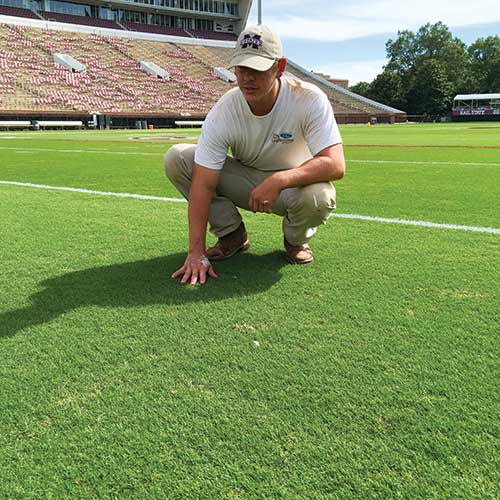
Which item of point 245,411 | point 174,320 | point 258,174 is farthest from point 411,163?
point 245,411

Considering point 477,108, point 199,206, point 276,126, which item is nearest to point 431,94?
point 477,108

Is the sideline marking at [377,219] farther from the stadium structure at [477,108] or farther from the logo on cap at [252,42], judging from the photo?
the stadium structure at [477,108]

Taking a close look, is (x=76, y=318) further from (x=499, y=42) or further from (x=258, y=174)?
(x=499, y=42)

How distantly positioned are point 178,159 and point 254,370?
177 centimetres

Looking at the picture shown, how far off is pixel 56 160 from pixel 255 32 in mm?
8495

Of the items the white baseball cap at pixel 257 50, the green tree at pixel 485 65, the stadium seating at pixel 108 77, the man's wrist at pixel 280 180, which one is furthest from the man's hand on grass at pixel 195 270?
the green tree at pixel 485 65

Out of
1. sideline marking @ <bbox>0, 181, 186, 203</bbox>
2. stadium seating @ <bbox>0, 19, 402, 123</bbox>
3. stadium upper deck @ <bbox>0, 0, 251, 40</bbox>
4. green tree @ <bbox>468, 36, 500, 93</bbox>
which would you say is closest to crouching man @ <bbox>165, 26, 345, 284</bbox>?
sideline marking @ <bbox>0, 181, 186, 203</bbox>

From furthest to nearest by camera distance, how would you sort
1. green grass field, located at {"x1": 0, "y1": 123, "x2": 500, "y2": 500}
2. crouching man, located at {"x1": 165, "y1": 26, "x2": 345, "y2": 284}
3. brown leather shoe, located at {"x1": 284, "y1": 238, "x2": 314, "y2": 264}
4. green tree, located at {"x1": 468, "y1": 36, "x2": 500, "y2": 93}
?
green tree, located at {"x1": 468, "y1": 36, "x2": 500, "y2": 93}
brown leather shoe, located at {"x1": 284, "y1": 238, "x2": 314, "y2": 264}
crouching man, located at {"x1": 165, "y1": 26, "x2": 345, "y2": 284}
green grass field, located at {"x1": 0, "y1": 123, "x2": 500, "y2": 500}

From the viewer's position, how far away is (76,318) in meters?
2.37

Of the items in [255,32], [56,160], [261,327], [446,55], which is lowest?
[56,160]

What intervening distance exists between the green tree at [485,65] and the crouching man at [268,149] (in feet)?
307

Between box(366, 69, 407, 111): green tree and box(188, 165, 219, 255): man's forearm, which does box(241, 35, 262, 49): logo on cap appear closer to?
box(188, 165, 219, 255): man's forearm

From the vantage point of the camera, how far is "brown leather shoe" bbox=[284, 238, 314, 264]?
316 cm

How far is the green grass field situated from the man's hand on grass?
2.5 inches
